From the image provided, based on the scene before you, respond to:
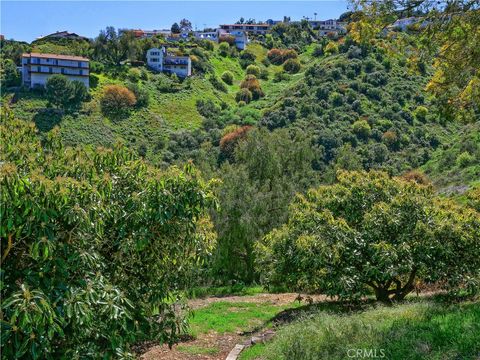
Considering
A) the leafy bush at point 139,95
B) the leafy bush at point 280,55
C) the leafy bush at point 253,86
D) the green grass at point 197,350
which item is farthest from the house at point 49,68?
the green grass at point 197,350

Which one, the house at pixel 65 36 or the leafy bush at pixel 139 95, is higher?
the house at pixel 65 36

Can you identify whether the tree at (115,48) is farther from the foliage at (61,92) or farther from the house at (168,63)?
the foliage at (61,92)

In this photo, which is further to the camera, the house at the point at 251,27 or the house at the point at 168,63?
the house at the point at 251,27

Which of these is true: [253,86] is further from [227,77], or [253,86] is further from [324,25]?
[324,25]

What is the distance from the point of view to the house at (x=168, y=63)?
7912 centimetres

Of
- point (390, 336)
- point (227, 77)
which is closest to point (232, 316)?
point (390, 336)

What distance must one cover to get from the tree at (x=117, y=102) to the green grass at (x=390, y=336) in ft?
176

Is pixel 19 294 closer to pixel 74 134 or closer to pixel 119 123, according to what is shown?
pixel 74 134

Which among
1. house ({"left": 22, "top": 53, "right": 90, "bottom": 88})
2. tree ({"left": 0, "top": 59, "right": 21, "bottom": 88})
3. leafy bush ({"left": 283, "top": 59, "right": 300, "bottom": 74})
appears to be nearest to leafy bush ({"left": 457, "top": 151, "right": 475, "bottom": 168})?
house ({"left": 22, "top": 53, "right": 90, "bottom": 88})

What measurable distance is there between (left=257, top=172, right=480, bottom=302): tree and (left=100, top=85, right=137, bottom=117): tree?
50.4m

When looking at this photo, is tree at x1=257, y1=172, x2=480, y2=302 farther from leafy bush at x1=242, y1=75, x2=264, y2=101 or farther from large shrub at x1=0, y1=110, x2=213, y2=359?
leafy bush at x1=242, y1=75, x2=264, y2=101

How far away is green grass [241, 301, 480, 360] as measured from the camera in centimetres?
696

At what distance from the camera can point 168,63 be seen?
79.8m

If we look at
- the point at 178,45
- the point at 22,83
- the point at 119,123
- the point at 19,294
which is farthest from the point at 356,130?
the point at 178,45
